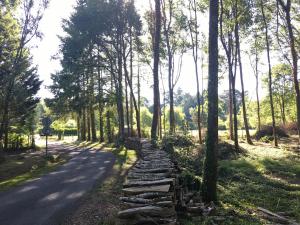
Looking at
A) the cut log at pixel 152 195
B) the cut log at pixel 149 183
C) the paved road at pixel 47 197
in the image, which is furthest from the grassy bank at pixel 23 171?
the cut log at pixel 152 195

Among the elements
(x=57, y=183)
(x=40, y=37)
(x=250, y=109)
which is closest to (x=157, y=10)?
(x=40, y=37)

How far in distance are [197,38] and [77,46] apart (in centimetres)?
1265

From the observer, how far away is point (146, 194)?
23.8 feet

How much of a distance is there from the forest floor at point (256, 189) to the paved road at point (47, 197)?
3.78 m

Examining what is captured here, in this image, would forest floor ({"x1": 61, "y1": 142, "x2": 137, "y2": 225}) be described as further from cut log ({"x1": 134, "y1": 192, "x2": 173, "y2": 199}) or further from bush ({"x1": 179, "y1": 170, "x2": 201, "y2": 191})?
bush ({"x1": 179, "y1": 170, "x2": 201, "y2": 191})

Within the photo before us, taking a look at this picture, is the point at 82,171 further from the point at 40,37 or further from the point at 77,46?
the point at 77,46

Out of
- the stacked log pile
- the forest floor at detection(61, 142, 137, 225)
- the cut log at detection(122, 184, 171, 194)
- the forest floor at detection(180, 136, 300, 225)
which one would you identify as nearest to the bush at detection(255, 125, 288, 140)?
the forest floor at detection(180, 136, 300, 225)

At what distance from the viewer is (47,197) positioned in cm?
1057

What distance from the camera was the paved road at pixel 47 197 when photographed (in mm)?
8305

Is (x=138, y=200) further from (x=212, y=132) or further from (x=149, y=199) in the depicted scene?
(x=212, y=132)

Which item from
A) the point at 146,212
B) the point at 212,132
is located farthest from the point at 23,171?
the point at 146,212

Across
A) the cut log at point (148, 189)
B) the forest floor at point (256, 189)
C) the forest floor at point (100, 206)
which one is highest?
the cut log at point (148, 189)

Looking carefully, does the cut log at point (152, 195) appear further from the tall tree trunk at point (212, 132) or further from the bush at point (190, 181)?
the bush at point (190, 181)

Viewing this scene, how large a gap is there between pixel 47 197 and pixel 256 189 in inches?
334
